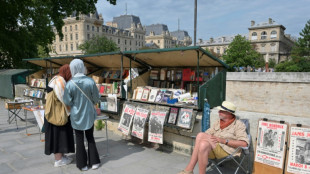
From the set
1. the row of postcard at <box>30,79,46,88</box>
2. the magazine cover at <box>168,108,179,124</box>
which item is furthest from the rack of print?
the row of postcard at <box>30,79,46,88</box>

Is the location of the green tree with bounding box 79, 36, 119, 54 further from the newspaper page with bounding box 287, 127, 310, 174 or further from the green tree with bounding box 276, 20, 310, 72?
the newspaper page with bounding box 287, 127, 310, 174

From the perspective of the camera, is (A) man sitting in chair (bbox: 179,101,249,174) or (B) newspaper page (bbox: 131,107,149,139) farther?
(B) newspaper page (bbox: 131,107,149,139)

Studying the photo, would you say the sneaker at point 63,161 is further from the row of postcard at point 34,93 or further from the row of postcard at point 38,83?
the row of postcard at point 38,83

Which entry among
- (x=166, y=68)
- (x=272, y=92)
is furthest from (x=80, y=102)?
(x=272, y=92)

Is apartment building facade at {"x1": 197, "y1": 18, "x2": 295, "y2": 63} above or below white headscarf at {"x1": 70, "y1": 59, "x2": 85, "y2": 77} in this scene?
above

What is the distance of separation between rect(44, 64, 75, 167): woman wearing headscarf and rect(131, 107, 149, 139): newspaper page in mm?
1393

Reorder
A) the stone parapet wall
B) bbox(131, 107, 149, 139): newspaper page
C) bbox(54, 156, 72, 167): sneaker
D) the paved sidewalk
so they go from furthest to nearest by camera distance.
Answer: the stone parapet wall
bbox(131, 107, 149, 139): newspaper page
bbox(54, 156, 72, 167): sneaker
the paved sidewalk

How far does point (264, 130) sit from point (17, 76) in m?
13.0

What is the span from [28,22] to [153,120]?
17653 mm

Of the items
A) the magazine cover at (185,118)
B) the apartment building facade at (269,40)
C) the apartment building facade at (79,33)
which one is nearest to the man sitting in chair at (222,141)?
the magazine cover at (185,118)

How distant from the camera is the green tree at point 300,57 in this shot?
141ft

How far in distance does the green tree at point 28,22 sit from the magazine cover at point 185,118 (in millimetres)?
12045

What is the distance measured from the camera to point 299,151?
3.01 metres

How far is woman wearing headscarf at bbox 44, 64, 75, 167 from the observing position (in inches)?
144
